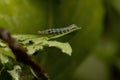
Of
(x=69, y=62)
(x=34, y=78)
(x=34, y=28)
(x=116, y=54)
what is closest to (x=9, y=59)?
(x=34, y=78)

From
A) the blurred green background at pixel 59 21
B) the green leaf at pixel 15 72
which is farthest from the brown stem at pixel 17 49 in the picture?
the blurred green background at pixel 59 21

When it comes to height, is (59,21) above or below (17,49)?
above

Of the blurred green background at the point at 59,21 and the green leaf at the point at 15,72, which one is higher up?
the blurred green background at the point at 59,21

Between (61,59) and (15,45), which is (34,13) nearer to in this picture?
(61,59)

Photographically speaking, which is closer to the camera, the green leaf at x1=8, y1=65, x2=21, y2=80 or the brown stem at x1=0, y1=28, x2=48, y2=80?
the brown stem at x1=0, y1=28, x2=48, y2=80

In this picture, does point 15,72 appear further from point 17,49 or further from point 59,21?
point 59,21

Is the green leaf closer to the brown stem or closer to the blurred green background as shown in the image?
the brown stem

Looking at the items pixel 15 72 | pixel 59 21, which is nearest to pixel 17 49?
pixel 15 72

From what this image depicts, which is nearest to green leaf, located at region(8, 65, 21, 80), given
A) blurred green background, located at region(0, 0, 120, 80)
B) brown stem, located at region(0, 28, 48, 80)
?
brown stem, located at region(0, 28, 48, 80)

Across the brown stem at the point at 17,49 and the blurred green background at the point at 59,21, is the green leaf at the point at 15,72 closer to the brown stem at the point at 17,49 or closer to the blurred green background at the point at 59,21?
the brown stem at the point at 17,49

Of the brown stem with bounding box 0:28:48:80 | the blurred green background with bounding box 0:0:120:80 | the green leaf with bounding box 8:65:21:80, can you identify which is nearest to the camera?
the brown stem with bounding box 0:28:48:80

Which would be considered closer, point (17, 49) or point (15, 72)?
point (17, 49)
